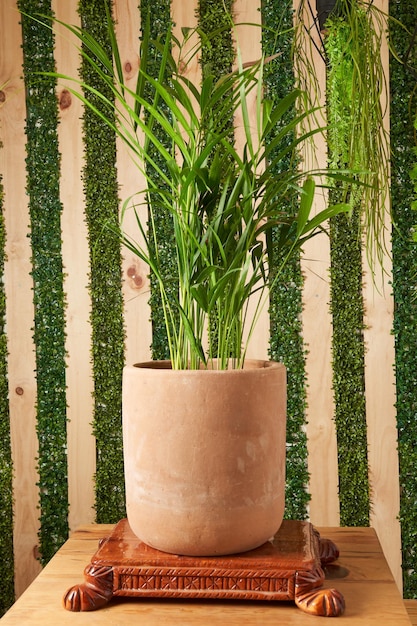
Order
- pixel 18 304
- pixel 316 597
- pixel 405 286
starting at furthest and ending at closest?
pixel 18 304 → pixel 405 286 → pixel 316 597

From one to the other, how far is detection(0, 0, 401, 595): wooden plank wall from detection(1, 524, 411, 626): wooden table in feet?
2.35

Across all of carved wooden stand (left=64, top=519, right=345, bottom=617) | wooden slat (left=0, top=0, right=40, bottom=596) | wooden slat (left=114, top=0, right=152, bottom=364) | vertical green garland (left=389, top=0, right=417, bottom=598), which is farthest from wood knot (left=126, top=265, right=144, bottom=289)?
carved wooden stand (left=64, top=519, right=345, bottom=617)

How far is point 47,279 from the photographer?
6.42 feet

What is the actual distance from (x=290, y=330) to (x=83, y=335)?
593mm

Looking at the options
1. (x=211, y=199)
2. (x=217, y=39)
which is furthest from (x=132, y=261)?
(x=211, y=199)

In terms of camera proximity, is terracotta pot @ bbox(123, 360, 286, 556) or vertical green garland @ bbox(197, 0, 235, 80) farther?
vertical green garland @ bbox(197, 0, 235, 80)

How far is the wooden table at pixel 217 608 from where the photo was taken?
956 millimetres

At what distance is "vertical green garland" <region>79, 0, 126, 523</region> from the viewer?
1.93 m

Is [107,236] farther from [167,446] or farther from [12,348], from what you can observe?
[167,446]

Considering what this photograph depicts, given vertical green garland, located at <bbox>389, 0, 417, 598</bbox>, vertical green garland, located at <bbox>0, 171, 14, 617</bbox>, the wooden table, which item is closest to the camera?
the wooden table

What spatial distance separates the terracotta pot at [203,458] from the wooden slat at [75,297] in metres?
0.93

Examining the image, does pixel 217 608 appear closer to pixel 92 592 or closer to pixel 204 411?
pixel 92 592

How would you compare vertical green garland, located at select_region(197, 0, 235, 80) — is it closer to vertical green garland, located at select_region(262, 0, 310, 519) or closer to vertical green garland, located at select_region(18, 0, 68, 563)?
vertical green garland, located at select_region(262, 0, 310, 519)

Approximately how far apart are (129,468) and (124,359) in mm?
887
